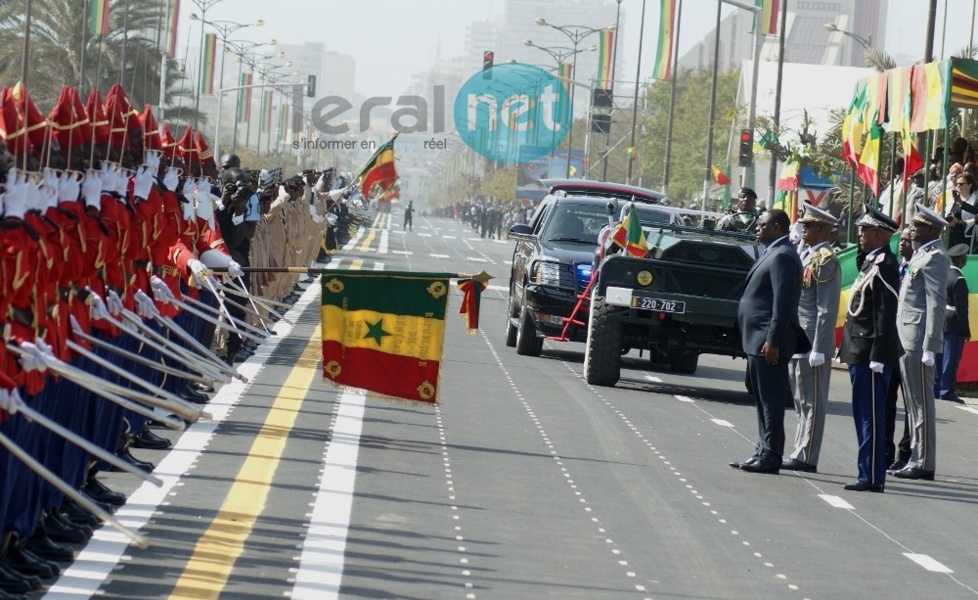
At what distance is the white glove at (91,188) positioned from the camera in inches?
357

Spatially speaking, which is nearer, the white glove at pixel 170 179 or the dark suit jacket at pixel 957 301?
the white glove at pixel 170 179

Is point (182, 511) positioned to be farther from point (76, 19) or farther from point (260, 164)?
point (260, 164)

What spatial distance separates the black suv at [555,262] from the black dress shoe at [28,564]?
12.7 meters

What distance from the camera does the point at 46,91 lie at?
58.3 m

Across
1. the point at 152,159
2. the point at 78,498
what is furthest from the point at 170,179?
the point at 78,498

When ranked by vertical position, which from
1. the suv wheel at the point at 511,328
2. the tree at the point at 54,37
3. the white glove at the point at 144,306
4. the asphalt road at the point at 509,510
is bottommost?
the asphalt road at the point at 509,510

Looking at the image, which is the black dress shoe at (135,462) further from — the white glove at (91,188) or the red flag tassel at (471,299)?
the red flag tassel at (471,299)

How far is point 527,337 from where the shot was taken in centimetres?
2156

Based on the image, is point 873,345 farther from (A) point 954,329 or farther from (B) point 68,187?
(A) point 954,329

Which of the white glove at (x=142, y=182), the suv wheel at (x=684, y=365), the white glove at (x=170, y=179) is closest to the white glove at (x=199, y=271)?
the white glove at (x=170, y=179)

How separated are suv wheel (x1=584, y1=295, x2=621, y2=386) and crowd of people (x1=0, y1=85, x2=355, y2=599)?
231 inches

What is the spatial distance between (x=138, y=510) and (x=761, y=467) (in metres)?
4.90

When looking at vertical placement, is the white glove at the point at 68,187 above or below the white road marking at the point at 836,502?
above

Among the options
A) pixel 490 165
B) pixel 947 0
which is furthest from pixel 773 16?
pixel 490 165
